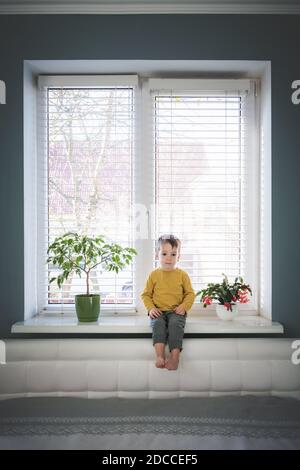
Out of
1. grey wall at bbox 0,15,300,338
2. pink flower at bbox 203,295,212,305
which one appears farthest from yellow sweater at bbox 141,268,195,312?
grey wall at bbox 0,15,300,338

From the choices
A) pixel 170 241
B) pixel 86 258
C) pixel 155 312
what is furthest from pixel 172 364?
pixel 86 258

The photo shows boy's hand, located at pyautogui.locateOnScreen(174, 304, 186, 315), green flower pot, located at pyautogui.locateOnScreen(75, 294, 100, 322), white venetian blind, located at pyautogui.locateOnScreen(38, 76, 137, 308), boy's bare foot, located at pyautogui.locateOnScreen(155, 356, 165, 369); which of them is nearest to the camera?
boy's bare foot, located at pyautogui.locateOnScreen(155, 356, 165, 369)

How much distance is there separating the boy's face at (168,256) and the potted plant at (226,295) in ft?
0.83

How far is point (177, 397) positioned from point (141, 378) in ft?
0.68

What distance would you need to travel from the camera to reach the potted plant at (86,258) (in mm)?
2477

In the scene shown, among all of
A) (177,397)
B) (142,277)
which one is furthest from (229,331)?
(142,277)

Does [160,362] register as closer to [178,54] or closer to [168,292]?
[168,292]

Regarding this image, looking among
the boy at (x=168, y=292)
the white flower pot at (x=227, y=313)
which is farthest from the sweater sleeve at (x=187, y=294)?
the white flower pot at (x=227, y=313)

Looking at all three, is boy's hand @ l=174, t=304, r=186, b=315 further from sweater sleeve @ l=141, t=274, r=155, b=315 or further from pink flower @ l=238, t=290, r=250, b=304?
pink flower @ l=238, t=290, r=250, b=304

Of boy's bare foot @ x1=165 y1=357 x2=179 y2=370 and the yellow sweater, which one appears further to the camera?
the yellow sweater

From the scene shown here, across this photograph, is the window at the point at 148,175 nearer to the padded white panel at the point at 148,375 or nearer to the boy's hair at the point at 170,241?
the boy's hair at the point at 170,241

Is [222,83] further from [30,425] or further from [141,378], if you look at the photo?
[30,425]

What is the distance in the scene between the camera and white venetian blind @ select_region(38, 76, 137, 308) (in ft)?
8.96
